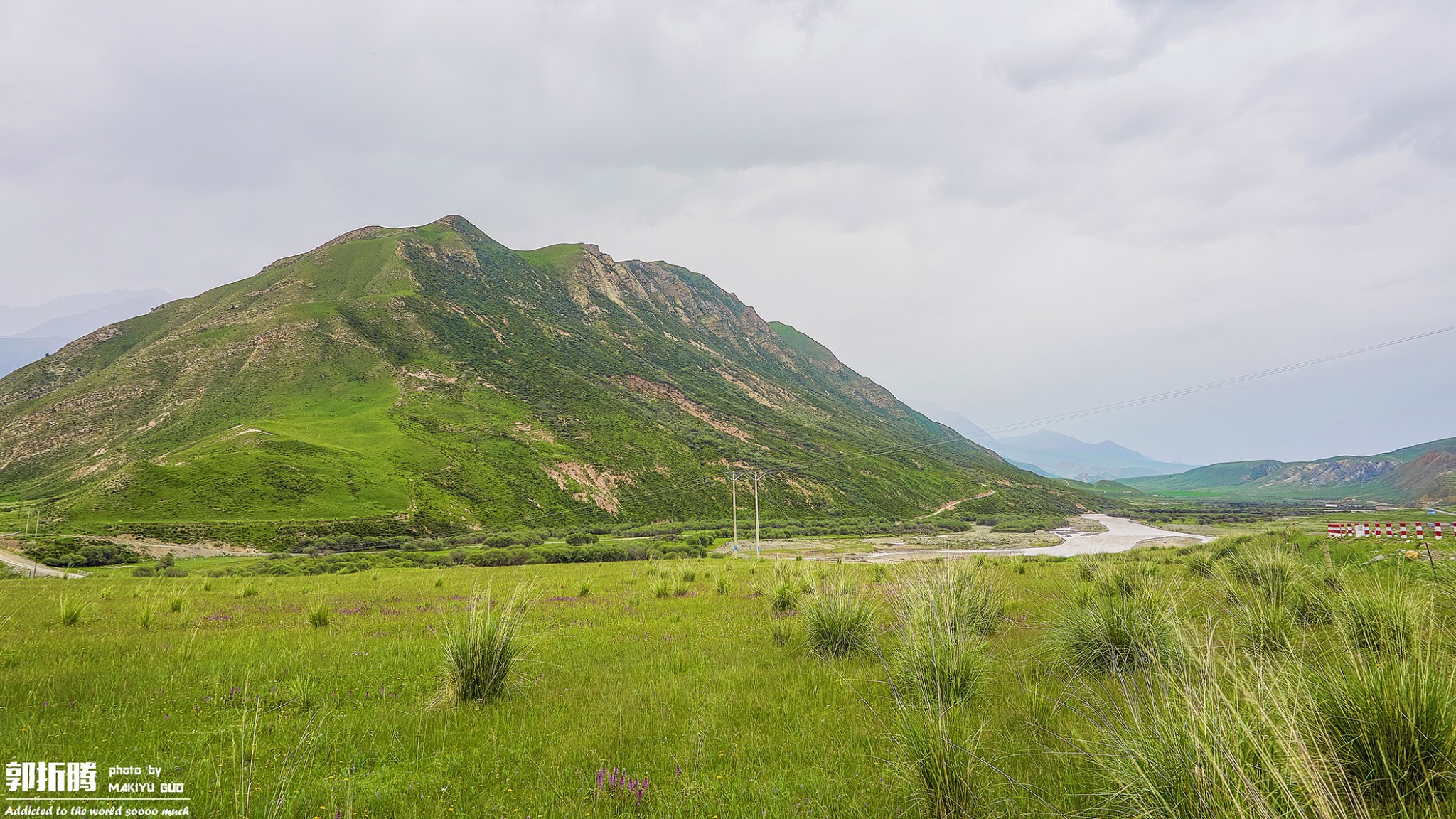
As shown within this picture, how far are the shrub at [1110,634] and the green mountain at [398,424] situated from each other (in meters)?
74.3

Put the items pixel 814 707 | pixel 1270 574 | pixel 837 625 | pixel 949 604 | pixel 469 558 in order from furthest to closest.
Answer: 1. pixel 469 558
2. pixel 1270 574
3. pixel 837 625
4. pixel 949 604
5. pixel 814 707

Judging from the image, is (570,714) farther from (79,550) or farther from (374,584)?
(79,550)

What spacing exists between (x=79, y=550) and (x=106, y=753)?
61367 mm

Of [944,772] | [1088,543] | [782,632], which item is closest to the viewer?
[944,772]

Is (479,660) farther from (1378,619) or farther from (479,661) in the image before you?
(1378,619)

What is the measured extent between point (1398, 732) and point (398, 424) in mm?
106574

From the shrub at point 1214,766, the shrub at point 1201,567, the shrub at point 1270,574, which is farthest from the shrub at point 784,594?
the shrub at point 1201,567

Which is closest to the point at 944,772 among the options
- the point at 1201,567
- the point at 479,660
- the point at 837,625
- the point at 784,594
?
the point at 837,625

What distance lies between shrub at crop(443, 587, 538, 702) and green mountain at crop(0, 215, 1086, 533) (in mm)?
70471

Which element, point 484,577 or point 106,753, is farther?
point 484,577

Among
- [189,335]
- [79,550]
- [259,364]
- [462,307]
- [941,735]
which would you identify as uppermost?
[462,307]

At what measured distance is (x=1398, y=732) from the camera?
3.23m

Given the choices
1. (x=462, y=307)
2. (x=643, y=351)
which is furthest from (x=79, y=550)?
(x=643, y=351)

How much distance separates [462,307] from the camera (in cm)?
14112
